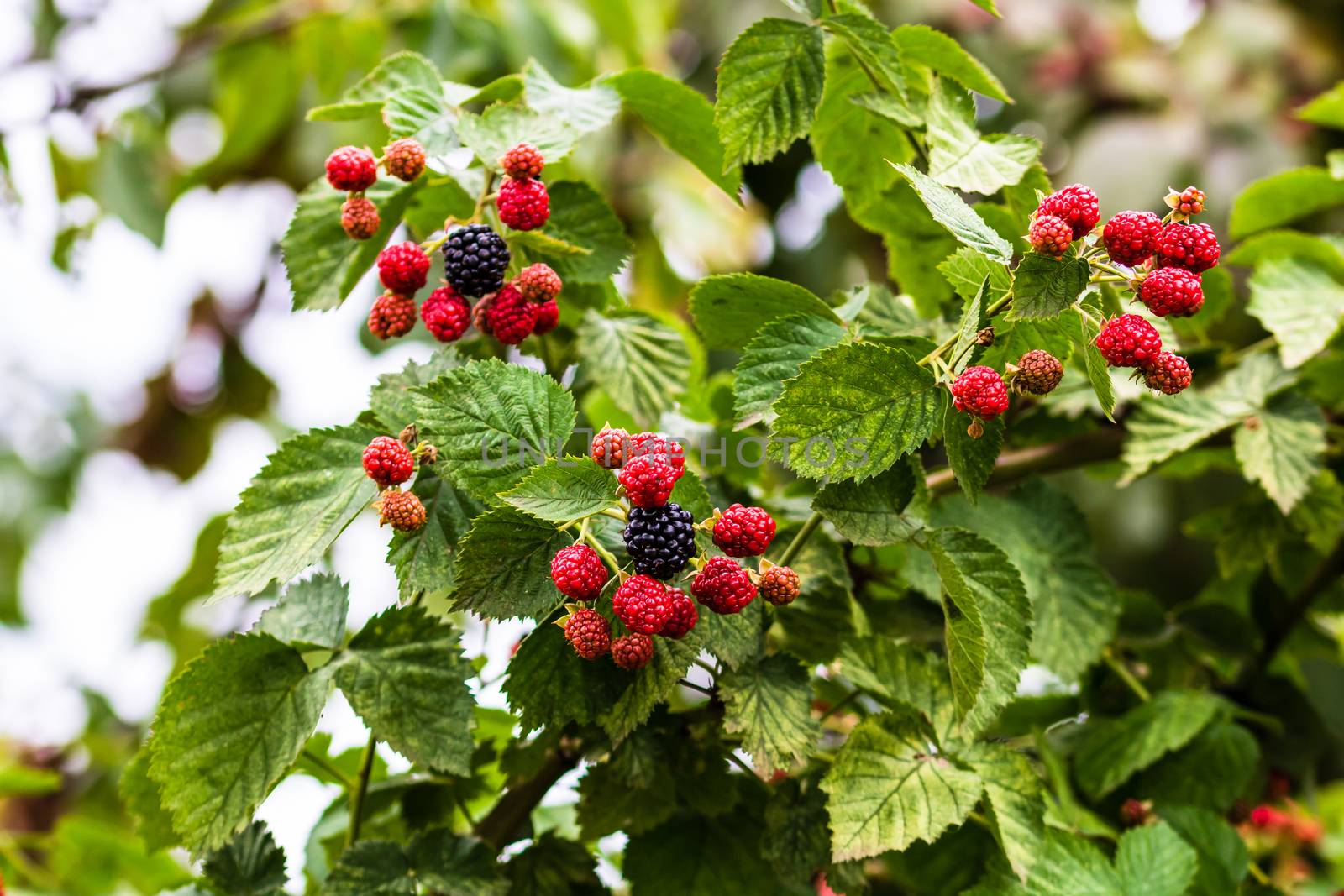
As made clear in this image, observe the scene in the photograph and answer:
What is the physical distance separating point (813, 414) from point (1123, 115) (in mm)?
1533

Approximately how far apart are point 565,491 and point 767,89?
0.27 metres

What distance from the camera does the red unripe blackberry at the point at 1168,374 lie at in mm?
524

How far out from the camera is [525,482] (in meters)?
0.53

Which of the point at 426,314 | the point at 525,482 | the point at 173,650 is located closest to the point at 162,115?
the point at 173,650

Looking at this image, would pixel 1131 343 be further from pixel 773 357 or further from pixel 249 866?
pixel 249 866

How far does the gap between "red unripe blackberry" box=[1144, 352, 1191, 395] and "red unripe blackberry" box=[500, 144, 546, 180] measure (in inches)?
12.7

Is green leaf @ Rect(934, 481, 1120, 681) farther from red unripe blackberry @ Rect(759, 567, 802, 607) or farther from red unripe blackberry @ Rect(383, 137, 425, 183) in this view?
red unripe blackberry @ Rect(383, 137, 425, 183)

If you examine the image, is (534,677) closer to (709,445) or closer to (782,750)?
(782,750)

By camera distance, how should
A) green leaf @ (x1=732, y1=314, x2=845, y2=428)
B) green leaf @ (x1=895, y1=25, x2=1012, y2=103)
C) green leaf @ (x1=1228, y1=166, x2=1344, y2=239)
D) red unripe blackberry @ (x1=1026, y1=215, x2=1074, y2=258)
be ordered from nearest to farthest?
1. red unripe blackberry @ (x1=1026, y1=215, x2=1074, y2=258)
2. green leaf @ (x1=732, y1=314, x2=845, y2=428)
3. green leaf @ (x1=895, y1=25, x2=1012, y2=103)
4. green leaf @ (x1=1228, y1=166, x2=1344, y2=239)

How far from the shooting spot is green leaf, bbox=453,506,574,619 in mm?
538

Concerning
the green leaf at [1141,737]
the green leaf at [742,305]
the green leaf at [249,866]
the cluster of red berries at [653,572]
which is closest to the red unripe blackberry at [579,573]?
the cluster of red berries at [653,572]

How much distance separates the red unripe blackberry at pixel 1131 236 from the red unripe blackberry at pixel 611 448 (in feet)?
0.76

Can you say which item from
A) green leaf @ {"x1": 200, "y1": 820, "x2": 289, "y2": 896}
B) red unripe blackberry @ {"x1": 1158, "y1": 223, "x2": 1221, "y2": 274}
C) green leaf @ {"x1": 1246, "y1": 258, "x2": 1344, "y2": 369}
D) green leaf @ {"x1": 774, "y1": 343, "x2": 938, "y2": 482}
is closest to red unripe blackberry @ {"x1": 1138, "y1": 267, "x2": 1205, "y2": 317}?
red unripe blackberry @ {"x1": 1158, "y1": 223, "x2": 1221, "y2": 274}

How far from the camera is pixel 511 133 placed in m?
0.67
